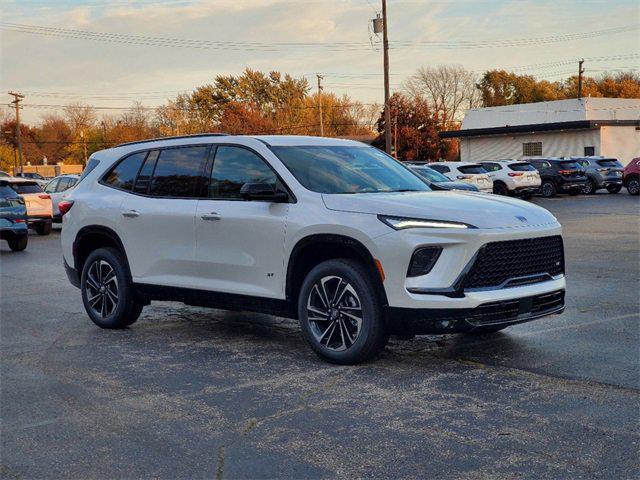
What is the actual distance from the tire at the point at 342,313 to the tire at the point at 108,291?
2363mm

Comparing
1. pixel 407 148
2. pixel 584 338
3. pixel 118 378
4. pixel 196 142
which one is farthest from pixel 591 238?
pixel 407 148

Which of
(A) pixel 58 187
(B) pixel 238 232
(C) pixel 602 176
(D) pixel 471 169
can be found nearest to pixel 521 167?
(D) pixel 471 169

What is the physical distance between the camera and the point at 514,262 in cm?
643

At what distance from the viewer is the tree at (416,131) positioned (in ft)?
243

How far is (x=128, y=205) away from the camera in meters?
8.33

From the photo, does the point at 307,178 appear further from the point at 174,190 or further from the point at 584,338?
the point at 584,338

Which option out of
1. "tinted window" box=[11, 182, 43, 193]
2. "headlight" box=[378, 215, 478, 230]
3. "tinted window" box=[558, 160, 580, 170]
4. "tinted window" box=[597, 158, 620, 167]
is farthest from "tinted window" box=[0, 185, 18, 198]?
"tinted window" box=[597, 158, 620, 167]

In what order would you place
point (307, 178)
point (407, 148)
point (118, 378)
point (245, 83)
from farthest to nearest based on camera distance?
point (245, 83)
point (407, 148)
point (307, 178)
point (118, 378)

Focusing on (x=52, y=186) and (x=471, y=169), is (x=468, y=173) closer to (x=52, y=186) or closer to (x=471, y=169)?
(x=471, y=169)

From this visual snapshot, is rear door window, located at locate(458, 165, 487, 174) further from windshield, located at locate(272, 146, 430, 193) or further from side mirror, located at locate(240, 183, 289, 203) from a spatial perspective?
A: side mirror, located at locate(240, 183, 289, 203)

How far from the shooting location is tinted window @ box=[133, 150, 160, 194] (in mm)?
8336

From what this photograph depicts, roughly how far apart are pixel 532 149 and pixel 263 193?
170 ft

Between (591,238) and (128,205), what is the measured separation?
11793 mm

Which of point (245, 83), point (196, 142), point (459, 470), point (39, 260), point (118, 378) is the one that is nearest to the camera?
point (459, 470)
